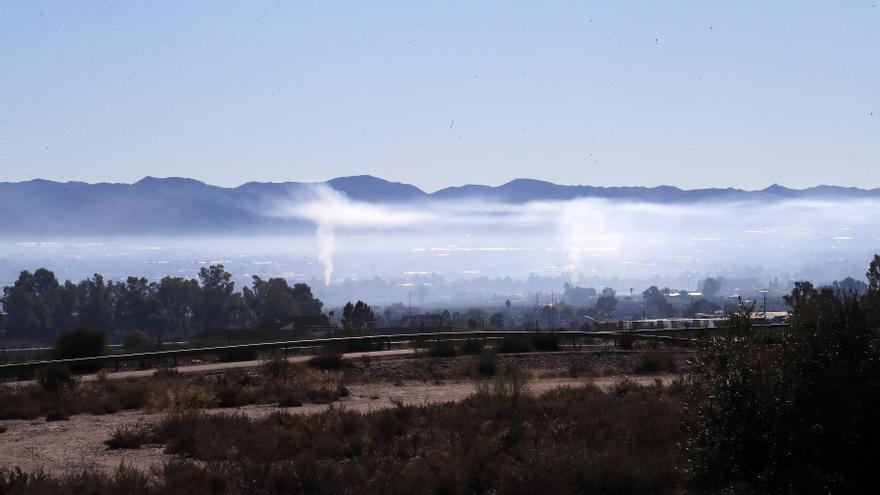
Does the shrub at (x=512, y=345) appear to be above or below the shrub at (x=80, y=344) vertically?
below

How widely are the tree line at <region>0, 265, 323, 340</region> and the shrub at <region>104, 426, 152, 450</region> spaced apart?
145 meters

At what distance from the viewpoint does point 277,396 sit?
3002 cm

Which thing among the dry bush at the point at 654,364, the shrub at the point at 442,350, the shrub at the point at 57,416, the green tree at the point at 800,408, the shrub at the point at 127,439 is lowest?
the shrub at the point at 442,350

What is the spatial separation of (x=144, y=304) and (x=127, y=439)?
159262mm

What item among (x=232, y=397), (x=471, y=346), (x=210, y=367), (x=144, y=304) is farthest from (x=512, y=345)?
(x=144, y=304)

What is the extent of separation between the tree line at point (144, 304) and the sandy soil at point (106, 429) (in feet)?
443

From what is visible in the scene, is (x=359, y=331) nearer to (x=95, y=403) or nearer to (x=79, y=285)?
(x=95, y=403)

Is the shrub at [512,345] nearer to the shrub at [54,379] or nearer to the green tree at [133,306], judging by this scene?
the shrub at [54,379]

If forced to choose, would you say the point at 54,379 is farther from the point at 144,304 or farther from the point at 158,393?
the point at 144,304

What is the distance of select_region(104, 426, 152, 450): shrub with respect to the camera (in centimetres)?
2119

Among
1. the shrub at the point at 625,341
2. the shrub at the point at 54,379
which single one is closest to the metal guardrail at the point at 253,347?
the shrub at the point at 625,341

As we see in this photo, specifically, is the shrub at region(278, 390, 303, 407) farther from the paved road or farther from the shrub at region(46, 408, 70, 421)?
the paved road

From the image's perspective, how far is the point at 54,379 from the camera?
33.1m

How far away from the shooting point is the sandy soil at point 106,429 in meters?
19.4
